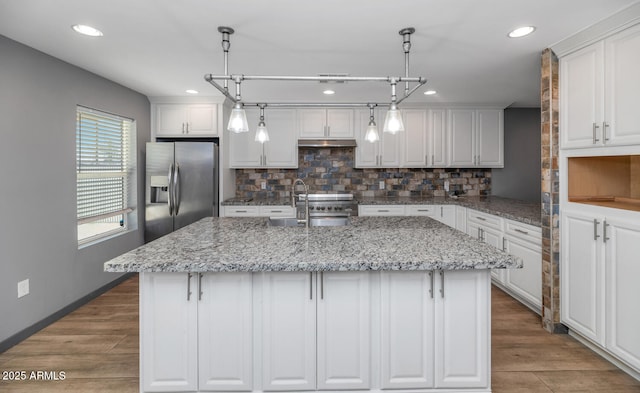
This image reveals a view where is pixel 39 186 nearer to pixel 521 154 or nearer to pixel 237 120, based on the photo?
pixel 237 120

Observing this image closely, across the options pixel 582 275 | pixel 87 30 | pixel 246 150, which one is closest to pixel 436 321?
pixel 582 275

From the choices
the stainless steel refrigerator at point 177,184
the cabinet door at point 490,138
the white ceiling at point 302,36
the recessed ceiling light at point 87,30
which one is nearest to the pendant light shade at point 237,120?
the white ceiling at point 302,36

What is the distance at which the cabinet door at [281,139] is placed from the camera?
193 inches

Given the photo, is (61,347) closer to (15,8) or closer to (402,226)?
(15,8)

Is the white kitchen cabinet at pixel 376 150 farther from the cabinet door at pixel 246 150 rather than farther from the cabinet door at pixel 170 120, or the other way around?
the cabinet door at pixel 170 120

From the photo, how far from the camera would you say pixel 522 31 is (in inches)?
96.7

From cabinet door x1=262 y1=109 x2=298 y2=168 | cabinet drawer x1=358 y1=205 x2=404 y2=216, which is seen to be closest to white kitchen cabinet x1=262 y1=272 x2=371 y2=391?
cabinet drawer x1=358 y1=205 x2=404 y2=216

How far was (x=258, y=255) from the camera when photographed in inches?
70.1

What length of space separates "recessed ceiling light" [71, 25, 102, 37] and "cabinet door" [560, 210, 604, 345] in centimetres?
355

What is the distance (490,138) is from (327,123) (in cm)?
223

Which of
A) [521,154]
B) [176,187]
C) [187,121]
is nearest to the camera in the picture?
[176,187]

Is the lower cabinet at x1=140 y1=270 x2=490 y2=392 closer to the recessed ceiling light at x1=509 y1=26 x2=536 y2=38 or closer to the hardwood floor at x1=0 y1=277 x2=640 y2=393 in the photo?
the hardwood floor at x1=0 y1=277 x2=640 y2=393

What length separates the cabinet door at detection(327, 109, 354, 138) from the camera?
4.92 meters

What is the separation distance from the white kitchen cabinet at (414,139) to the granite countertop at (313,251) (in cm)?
256
